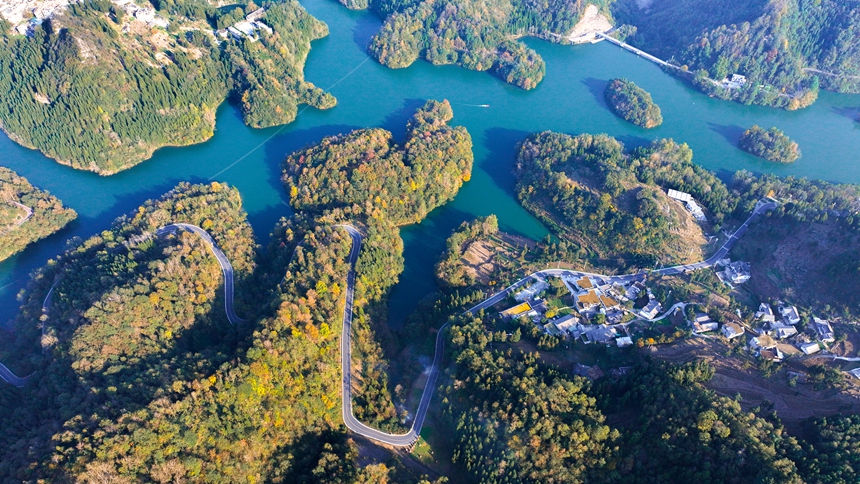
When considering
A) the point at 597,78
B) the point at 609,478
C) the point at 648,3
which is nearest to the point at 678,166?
the point at 597,78

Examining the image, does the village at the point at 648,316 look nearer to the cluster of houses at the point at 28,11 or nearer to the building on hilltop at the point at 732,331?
the building on hilltop at the point at 732,331

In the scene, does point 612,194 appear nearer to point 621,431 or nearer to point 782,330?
point 782,330

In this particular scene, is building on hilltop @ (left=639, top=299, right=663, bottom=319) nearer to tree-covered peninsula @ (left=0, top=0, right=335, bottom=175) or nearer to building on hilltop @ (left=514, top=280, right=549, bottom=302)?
building on hilltop @ (left=514, top=280, right=549, bottom=302)

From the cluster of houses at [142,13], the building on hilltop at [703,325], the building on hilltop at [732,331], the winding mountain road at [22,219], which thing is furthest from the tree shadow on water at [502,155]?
the winding mountain road at [22,219]

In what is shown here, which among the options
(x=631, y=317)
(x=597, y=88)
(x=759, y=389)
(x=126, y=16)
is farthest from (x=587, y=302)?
(x=126, y=16)

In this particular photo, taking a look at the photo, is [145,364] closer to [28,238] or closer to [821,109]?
[28,238]
